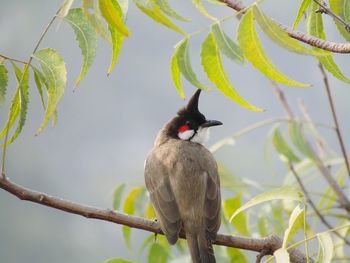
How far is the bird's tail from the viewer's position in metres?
3.41

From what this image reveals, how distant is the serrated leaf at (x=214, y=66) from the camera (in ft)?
7.73

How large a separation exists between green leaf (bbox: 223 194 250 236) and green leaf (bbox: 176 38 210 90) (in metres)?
1.60

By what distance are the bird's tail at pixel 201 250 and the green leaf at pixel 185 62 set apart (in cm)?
125

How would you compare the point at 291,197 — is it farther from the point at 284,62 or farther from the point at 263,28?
the point at 284,62

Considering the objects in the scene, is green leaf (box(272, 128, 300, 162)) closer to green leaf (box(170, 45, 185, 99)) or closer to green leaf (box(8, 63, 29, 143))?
green leaf (box(170, 45, 185, 99))

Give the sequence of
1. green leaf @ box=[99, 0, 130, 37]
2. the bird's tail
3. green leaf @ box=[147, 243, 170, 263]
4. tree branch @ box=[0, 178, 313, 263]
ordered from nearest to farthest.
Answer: green leaf @ box=[99, 0, 130, 37]
tree branch @ box=[0, 178, 313, 263]
the bird's tail
green leaf @ box=[147, 243, 170, 263]

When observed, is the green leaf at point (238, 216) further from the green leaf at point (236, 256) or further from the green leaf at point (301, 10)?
the green leaf at point (301, 10)

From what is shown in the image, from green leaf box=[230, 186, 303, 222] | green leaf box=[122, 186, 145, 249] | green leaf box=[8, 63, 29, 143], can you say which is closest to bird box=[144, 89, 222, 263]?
green leaf box=[122, 186, 145, 249]

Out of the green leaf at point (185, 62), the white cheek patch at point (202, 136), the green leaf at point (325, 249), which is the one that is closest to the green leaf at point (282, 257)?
the green leaf at point (325, 249)

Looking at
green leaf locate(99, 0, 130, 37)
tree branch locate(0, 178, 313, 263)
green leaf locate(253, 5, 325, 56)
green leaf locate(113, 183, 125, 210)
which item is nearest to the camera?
green leaf locate(99, 0, 130, 37)

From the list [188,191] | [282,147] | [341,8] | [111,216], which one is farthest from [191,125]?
[341,8]

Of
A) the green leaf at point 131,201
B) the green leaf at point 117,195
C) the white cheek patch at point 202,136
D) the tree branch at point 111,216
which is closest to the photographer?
the tree branch at point 111,216

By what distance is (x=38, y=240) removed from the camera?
19.3 m

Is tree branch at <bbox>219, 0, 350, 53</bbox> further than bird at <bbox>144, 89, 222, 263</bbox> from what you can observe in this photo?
No
